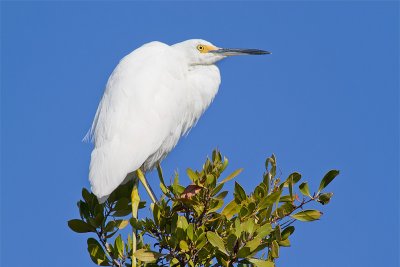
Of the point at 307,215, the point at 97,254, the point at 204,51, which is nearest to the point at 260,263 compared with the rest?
the point at 307,215

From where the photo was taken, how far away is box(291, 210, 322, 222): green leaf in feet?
10.1

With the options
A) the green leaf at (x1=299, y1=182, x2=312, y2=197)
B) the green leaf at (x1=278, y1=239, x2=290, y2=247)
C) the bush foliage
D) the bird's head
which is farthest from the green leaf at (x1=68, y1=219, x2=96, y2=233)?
the bird's head

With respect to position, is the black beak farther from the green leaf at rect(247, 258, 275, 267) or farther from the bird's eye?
the green leaf at rect(247, 258, 275, 267)

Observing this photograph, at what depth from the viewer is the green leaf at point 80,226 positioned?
3.45 m

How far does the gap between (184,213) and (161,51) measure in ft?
5.73

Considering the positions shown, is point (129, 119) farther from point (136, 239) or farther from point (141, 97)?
point (136, 239)

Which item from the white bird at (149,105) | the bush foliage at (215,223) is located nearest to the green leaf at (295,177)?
the bush foliage at (215,223)

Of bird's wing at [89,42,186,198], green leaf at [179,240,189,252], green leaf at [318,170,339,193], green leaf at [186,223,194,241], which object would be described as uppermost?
bird's wing at [89,42,186,198]

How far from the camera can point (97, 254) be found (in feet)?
11.0

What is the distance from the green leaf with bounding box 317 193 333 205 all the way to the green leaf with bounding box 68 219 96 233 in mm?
1288

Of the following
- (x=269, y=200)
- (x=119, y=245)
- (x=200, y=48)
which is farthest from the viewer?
(x=200, y=48)

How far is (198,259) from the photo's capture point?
308 centimetres

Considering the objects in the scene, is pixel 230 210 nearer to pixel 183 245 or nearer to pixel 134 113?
pixel 183 245

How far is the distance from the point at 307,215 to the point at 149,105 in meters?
1.55
